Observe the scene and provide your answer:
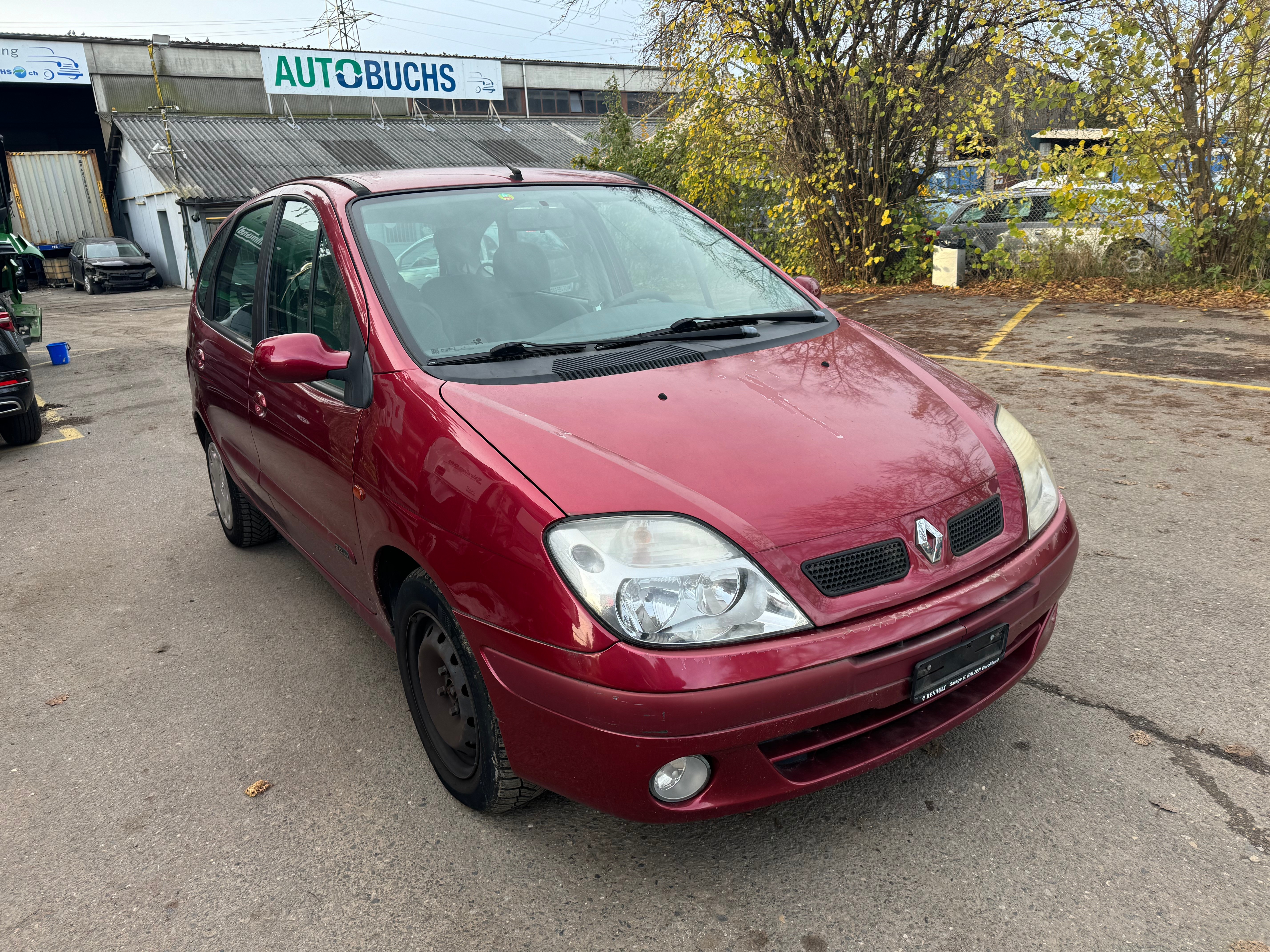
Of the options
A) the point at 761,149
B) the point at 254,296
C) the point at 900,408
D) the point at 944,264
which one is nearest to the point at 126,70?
→ the point at 761,149

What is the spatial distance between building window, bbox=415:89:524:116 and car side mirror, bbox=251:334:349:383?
1585 inches

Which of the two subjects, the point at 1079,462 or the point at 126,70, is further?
the point at 126,70

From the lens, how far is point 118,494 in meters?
5.64

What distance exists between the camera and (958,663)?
82.0 inches

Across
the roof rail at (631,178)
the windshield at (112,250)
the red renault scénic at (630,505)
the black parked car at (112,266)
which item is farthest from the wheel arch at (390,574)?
the windshield at (112,250)

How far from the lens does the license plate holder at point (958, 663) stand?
6.63 feet

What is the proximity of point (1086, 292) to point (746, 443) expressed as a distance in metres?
10.6

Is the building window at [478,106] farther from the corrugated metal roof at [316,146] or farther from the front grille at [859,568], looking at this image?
the front grille at [859,568]

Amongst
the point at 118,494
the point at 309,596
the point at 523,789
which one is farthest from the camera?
the point at 118,494

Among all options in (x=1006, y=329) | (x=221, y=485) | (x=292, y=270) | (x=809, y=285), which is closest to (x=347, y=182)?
(x=292, y=270)

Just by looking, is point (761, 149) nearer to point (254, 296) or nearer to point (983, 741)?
point (254, 296)

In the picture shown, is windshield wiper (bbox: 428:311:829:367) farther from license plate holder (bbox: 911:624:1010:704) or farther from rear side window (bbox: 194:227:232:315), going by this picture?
rear side window (bbox: 194:227:232:315)

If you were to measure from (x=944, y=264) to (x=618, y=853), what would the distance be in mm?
11768

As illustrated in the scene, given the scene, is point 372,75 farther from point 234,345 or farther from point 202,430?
point 234,345
